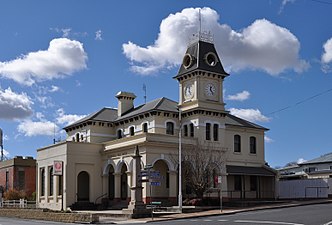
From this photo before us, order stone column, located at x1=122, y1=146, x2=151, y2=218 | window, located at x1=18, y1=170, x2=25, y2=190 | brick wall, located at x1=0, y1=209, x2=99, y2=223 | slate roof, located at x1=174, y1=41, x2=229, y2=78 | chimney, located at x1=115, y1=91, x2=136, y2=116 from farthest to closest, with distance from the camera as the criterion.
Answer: window, located at x1=18, y1=170, x2=25, y2=190 < chimney, located at x1=115, y1=91, x2=136, y2=116 < slate roof, located at x1=174, y1=41, x2=229, y2=78 < stone column, located at x1=122, y1=146, x2=151, y2=218 < brick wall, located at x1=0, y1=209, x2=99, y2=223

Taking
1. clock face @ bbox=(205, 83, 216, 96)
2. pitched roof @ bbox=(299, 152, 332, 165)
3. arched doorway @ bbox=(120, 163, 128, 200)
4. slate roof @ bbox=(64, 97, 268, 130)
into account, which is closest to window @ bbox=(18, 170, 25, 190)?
slate roof @ bbox=(64, 97, 268, 130)

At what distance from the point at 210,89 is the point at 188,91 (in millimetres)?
2153

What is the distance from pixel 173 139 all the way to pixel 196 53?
9451 millimetres

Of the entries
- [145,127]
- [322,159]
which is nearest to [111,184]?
[145,127]

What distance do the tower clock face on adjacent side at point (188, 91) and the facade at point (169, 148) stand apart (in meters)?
0.10

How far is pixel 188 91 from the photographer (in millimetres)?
53219

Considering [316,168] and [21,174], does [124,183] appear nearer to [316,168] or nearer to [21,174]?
[21,174]

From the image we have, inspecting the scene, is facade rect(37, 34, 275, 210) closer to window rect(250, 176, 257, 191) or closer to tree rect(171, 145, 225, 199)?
window rect(250, 176, 257, 191)

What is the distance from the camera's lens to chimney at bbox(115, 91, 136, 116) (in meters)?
59.4

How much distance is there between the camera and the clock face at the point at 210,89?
172 ft

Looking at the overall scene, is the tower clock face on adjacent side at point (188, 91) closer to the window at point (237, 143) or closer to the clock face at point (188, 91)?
the clock face at point (188, 91)

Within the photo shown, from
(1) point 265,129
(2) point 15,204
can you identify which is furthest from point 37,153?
(1) point 265,129

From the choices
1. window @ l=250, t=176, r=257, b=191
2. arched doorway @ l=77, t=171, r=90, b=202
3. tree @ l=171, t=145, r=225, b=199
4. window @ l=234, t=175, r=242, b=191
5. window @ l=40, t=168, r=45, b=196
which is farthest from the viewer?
window @ l=250, t=176, r=257, b=191

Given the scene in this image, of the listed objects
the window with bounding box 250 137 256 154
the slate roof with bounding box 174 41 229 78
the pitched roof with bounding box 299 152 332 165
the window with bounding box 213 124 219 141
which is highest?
the slate roof with bounding box 174 41 229 78
